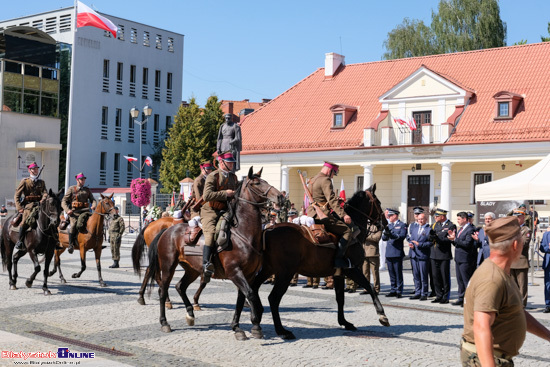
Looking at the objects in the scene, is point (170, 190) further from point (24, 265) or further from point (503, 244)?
point (503, 244)

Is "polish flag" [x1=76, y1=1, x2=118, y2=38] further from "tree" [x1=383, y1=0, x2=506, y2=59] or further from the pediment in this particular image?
"tree" [x1=383, y1=0, x2=506, y2=59]

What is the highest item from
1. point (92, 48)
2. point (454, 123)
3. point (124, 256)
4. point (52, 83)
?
point (92, 48)

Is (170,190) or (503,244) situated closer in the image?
(503,244)

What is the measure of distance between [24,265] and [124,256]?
5830mm

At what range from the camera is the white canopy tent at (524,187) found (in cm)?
1267

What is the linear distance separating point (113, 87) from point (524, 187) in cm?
5235

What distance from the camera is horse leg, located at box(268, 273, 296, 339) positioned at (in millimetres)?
Answer: 9664

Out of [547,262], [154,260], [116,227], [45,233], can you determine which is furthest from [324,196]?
[116,227]

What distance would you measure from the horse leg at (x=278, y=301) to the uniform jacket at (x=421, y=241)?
491cm

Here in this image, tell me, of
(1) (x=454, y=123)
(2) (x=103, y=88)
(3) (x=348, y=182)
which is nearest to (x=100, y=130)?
(2) (x=103, y=88)

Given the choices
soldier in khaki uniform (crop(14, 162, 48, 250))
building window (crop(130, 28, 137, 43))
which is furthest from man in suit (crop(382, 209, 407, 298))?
building window (crop(130, 28, 137, 43))

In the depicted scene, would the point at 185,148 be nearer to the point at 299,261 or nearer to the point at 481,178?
the point at 481,178

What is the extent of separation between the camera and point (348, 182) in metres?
41.0

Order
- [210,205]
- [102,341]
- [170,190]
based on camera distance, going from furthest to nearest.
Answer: [170,190] < [210,205] < [102,341]
